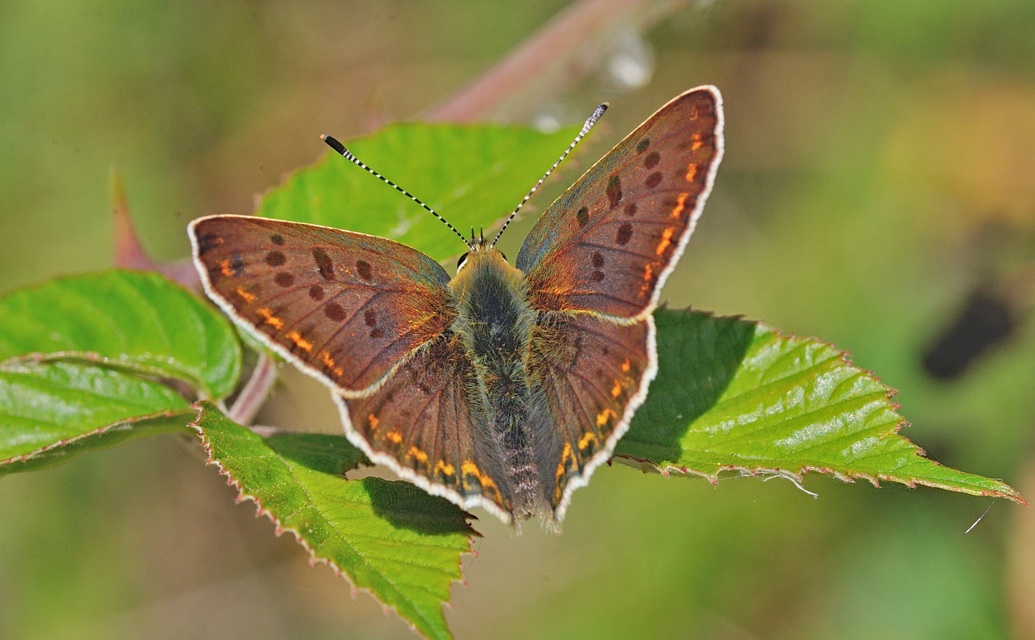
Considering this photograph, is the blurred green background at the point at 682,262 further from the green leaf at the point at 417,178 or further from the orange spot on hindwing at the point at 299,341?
the orange spot on hindwing at the point at 299,341

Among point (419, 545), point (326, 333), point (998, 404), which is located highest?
point (998, 404)

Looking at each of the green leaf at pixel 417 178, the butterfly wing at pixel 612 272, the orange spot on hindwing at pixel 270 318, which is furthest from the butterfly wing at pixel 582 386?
the orange spot on hindwing at pixel 270 318

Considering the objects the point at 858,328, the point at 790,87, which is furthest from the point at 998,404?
the point at 790,87

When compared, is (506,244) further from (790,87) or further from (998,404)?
(998,404)

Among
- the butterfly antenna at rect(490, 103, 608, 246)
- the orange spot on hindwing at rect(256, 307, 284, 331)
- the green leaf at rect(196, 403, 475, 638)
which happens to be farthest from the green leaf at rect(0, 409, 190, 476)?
the butterfly antenna at rect(490, 103, 608, 246)

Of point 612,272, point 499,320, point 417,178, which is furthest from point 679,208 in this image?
point 417,178

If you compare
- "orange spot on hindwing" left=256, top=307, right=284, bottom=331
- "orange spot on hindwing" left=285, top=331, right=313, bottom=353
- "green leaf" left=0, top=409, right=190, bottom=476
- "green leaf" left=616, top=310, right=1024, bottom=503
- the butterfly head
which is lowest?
"green leaf" left=0, top=409, right=190, bottom=476

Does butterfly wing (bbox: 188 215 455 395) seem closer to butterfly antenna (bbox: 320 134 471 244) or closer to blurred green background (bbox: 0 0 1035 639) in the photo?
butterfly antenna (bbox: 320 134 471 244)
